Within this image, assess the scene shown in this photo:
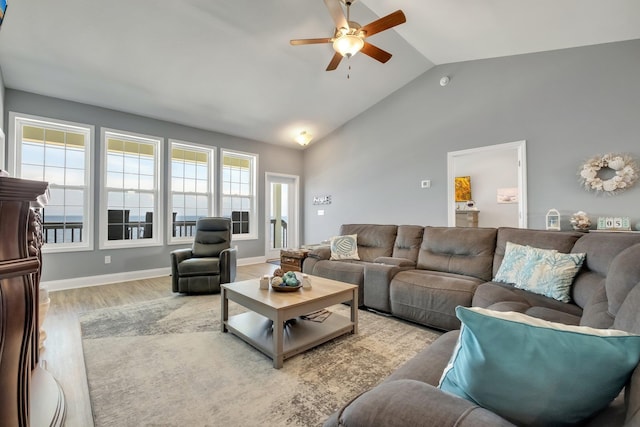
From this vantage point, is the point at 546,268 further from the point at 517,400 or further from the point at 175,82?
the point at 175,82

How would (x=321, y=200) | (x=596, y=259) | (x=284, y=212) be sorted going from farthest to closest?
(x=284, y=212) < (x=321, y=200) < (x=596, y=259)

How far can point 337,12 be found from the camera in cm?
263

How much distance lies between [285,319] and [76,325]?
2.28m

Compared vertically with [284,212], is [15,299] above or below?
below

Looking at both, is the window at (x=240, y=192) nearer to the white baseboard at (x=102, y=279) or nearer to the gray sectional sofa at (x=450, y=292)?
the white baseboard at (x=102, y=279)

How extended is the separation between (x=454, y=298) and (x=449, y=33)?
11.1 ft

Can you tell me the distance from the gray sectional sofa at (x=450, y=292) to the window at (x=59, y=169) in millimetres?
3501

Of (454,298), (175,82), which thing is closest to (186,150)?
(175,82)

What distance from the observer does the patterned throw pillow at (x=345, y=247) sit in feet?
12.6

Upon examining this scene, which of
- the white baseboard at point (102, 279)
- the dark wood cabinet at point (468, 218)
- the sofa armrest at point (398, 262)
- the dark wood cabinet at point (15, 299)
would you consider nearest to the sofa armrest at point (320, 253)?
the sofa armrest at point (398, 262)

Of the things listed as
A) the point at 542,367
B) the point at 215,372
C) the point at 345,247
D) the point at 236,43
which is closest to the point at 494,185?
the point at 345,247

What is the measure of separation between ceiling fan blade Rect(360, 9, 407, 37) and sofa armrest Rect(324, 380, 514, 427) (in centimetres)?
283

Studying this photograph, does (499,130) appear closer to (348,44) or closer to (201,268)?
(348,44)

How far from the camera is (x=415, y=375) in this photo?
1188mm
